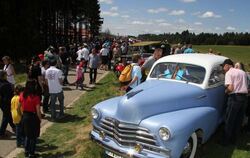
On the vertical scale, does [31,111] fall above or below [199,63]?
A: below

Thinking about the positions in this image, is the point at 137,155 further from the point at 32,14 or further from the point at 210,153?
the point at 32,14

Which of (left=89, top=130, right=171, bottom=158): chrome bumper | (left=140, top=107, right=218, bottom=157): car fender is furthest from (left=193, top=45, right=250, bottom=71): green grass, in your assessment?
(left=89, top=130, right=171, bottom=158): chrome bumper

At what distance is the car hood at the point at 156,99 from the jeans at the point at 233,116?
792mm

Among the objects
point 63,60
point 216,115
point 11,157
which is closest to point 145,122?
point 216,115

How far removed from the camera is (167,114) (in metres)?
7.25

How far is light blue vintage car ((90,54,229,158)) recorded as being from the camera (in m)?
6.66

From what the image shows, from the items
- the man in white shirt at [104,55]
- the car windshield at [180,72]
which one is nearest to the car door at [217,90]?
the car windshield at [180,72]

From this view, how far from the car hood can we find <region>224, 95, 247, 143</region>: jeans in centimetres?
79

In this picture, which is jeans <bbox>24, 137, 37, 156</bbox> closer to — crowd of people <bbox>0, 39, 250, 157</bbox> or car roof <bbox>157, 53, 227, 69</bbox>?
crowd of people <bbox>0, 39, 250, 157</bbox>

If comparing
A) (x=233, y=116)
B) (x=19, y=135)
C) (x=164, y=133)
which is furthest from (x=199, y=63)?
(x=19, y=135)

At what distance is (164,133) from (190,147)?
2.99 ft

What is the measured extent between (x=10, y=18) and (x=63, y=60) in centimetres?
1347

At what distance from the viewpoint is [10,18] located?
2886 cm

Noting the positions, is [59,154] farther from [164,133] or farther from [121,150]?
[164,133]
